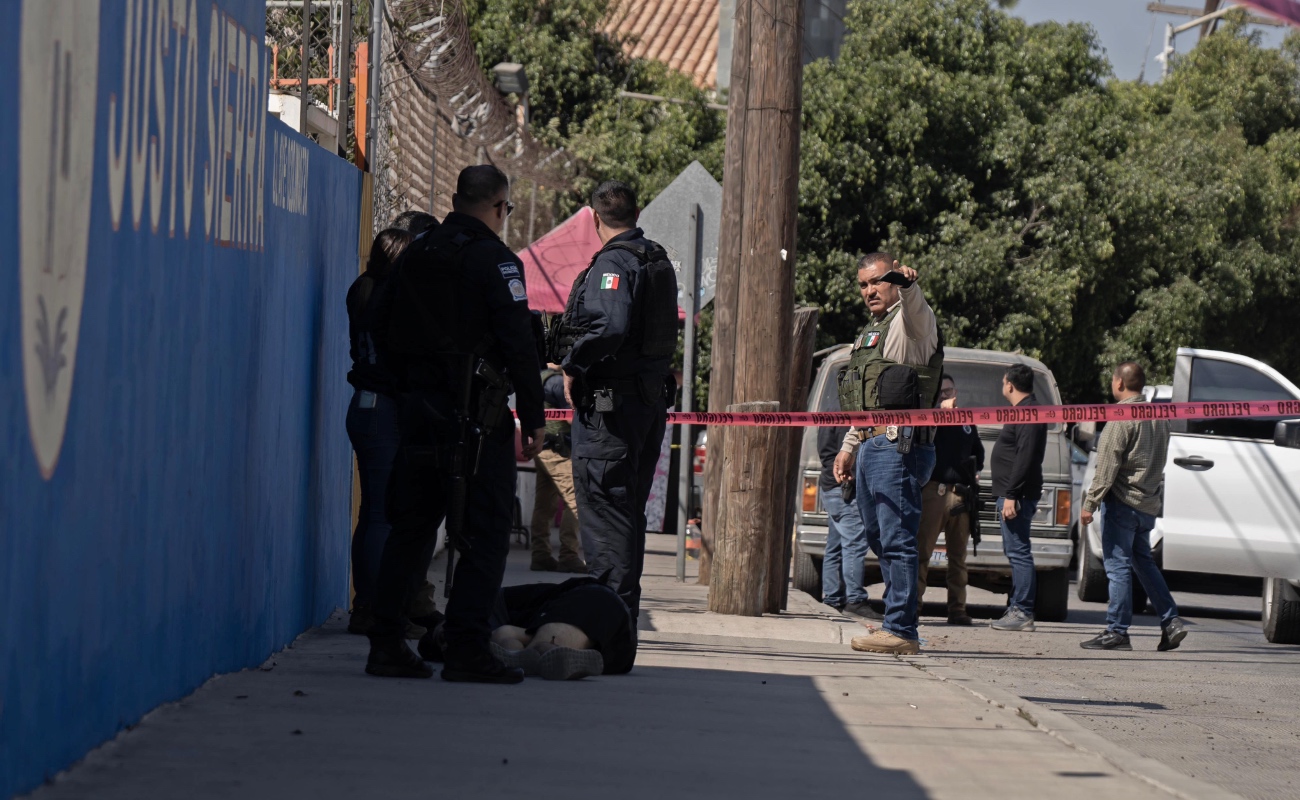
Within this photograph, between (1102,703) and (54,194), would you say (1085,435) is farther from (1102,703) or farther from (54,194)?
(54,194)

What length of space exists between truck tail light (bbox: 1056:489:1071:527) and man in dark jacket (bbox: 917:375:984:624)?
2.43 feet

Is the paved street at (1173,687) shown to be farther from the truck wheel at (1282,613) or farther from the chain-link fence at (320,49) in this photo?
the chain-link fence at (320,49)

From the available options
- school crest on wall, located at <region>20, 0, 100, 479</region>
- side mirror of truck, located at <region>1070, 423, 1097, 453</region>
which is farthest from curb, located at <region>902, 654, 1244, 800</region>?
side mirror of truck, located at <region>1070, 423, 1097, 453</region>

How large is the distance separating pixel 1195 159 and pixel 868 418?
2016 cm

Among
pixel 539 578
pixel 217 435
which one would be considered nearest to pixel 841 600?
pixel 539 578

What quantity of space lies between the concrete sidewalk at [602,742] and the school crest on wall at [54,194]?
2.82 ft

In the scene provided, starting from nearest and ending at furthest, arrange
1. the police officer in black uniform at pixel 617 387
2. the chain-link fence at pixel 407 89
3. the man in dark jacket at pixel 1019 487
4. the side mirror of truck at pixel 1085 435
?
the police officer in black uniform at pixel 617 387 < the chain-link fence at pixel 407 89 < the man in dark jacket at pixel 1019 487 < the side mirror of truck at pixel 1085 435

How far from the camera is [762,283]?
9.08 meters

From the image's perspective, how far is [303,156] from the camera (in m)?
6.63

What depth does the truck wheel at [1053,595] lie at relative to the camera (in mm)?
11742

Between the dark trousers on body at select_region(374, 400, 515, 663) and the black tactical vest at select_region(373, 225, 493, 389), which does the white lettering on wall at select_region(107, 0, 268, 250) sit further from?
the dark trousers on body at select_region(374, 400, 515, 663)

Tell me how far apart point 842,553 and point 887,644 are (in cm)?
323

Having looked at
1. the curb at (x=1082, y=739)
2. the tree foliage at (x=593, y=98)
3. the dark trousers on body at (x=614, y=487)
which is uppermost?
the tree foliage at (x=593, y=98)

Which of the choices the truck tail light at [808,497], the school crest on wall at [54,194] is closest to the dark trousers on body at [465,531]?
the school crest on wall at [54,194]
